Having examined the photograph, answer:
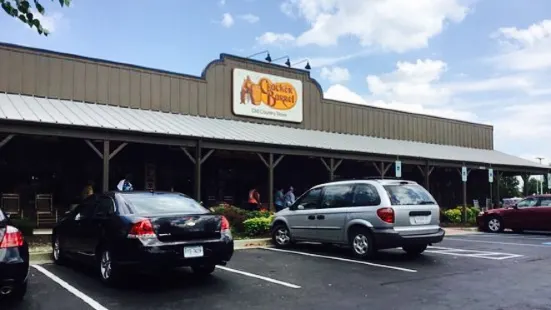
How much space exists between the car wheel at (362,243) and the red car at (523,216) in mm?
9865

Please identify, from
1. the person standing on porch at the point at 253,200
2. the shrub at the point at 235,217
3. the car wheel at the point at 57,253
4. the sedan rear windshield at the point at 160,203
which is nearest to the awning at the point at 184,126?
the person standing on porch at the point at 253,200

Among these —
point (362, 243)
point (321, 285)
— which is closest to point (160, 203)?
point (321, 285)

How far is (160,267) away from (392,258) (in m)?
5.45

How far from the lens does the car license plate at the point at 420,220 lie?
34.6 feet

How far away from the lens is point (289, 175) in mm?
23562

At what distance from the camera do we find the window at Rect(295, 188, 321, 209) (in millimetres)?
12156

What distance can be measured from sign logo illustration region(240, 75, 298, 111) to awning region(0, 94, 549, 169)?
108cm

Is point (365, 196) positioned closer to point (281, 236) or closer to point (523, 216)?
point (281, 236)

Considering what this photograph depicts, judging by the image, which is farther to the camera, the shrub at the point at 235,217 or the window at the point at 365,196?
the shrub at the point at 235,217

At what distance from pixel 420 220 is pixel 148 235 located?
5.79 m

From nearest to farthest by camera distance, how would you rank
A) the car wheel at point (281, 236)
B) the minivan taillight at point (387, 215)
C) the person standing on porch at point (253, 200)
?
the minivan taillight at point (387, 215) → the car wheel at point (281, 236) → the person standing on porch at point (253, 200)

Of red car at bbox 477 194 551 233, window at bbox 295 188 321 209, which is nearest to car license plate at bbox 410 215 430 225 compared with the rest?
window at bbox 295 188 321 209

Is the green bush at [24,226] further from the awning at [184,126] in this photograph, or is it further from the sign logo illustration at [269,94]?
the sign logo illustration at [269,94]

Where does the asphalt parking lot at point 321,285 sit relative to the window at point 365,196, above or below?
below
